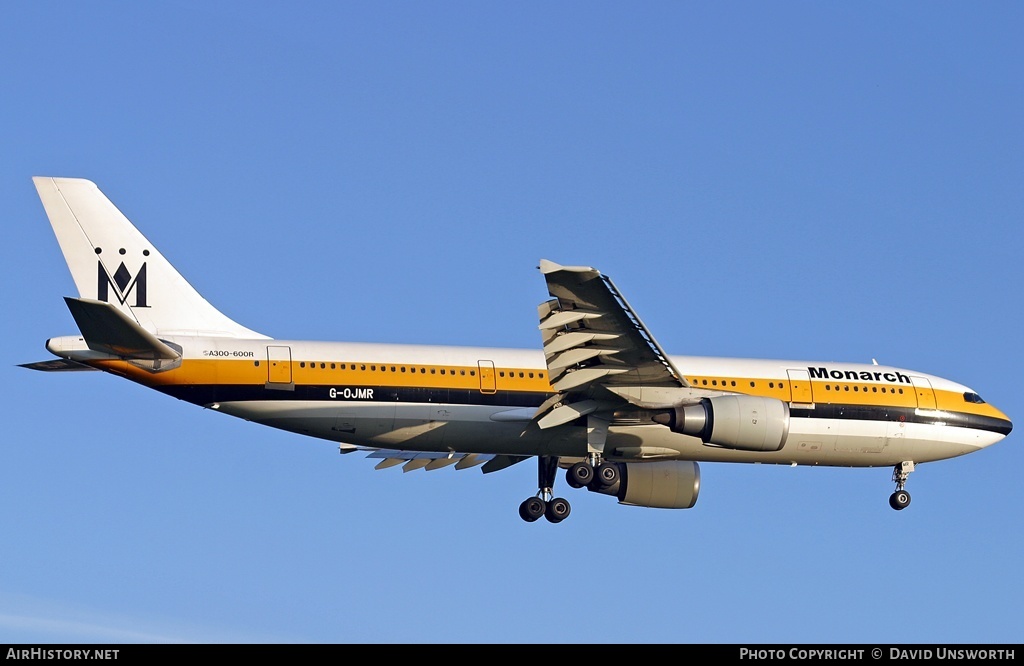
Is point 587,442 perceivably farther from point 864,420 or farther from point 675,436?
point 864,420

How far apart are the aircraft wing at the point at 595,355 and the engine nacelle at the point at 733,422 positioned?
0.78 metres

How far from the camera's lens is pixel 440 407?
3488cm

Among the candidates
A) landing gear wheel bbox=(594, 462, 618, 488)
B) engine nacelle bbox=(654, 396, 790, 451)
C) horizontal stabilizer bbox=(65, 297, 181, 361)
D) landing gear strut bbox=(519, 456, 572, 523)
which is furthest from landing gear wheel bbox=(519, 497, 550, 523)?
horizontal stabilizer bbox=(65, 297, 181, 361)

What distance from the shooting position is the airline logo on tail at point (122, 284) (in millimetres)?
35312

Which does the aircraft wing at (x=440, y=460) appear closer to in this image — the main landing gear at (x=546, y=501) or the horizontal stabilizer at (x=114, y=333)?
the main landing gear at (x=546, y=501)

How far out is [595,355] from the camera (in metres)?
32.5

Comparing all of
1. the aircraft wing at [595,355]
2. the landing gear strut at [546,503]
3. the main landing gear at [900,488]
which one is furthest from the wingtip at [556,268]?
the main landing gear at [900,488]
